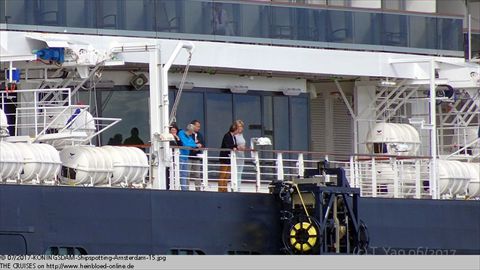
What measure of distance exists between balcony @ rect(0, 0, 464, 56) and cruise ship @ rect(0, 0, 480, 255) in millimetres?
28

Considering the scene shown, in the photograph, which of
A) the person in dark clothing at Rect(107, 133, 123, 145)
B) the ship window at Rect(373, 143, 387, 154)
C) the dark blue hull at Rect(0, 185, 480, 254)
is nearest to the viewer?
the dark blue hull at Rect(0, 185, 480, 254)

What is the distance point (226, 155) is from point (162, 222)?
309cm

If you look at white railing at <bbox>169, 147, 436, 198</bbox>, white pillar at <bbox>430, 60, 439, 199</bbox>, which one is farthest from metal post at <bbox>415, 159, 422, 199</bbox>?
white pillar at <bbox>430, 60, 439, 199</bbox>

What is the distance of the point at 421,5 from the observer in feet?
123

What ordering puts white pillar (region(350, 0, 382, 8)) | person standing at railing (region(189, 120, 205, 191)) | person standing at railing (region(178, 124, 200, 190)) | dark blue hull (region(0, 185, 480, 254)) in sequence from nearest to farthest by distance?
dark blue hull (region(0, 185, 480, 254)) < person standing at railing (region(178, 124, 200, 190)) < person standing at railing (region(189, 120, 205, 191)) < white pillar (region(350, 0, 382, 8))

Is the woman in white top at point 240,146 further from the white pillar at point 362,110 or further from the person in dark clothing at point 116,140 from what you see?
the white pillar at point 362,110

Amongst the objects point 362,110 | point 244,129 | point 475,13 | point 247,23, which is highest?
point 475,13

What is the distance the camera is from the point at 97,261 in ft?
78.8

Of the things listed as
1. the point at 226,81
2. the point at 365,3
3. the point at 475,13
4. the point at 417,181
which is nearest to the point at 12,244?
the point at 226,81

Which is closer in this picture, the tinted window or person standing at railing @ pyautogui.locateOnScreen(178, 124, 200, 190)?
the tinted window

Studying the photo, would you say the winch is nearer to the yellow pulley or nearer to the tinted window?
the yellow pulley

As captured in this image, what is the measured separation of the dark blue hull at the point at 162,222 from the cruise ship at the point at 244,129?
0.03m

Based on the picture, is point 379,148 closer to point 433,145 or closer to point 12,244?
point 433,145

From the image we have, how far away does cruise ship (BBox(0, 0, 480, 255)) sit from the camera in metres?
28.9
